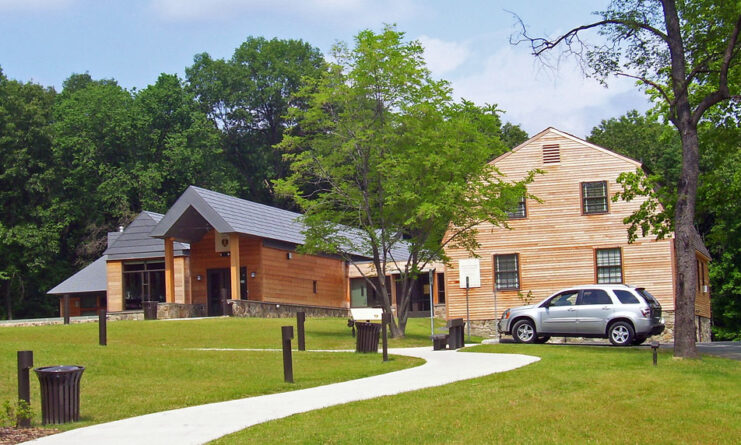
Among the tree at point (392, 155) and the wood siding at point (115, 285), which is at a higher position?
the tree at point (392, 155)

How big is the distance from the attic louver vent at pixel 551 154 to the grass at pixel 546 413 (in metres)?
19.6

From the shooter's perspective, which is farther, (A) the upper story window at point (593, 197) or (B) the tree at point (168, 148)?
(B) the tree at point (168, 148)

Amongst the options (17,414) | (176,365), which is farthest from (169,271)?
(17,414)

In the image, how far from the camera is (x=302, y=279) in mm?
45281

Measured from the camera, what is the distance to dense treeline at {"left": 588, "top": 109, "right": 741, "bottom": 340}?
24.0 metres

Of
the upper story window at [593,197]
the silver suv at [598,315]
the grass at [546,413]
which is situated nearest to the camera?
the grass at [546,413]

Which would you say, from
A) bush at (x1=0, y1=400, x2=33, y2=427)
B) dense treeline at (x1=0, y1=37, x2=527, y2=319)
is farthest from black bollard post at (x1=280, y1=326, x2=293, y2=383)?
dense treeline at (x1=0, y1=37, x2=527, y2=319)

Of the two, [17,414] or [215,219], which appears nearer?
[17,414]

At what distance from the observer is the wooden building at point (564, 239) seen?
3391 centimetres

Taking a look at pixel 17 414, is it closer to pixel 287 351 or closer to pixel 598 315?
pixel 287 351

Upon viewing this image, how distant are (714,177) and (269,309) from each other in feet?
75.2

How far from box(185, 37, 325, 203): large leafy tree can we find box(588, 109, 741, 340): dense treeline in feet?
89.5

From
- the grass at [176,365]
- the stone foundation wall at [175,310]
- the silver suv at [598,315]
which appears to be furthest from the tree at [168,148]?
the silver suv at [598,315]

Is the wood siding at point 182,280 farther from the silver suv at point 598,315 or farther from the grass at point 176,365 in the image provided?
the silver suv at point 598,315
